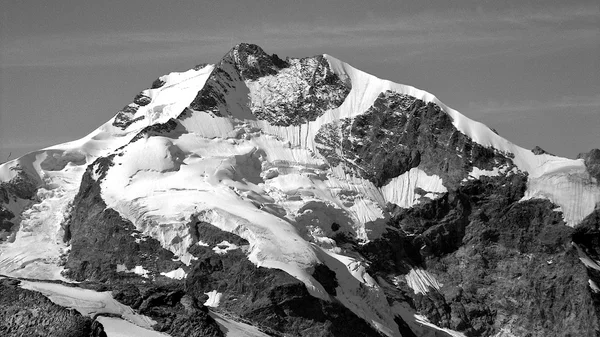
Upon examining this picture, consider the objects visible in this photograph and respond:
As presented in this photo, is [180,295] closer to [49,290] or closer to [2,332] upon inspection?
[49,290]

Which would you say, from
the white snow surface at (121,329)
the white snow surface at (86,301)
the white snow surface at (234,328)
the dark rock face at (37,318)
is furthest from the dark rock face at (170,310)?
the dark rock face at (37,318)

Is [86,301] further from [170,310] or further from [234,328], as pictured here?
[234,328]

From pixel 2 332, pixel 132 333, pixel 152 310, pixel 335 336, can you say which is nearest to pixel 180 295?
pixel 152 310

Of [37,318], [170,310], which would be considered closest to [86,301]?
[170,310]

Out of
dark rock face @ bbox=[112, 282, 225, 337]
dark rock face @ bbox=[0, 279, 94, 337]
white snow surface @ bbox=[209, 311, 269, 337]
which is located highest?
dark rock face @ bbox=[0, 279, 94, 337]

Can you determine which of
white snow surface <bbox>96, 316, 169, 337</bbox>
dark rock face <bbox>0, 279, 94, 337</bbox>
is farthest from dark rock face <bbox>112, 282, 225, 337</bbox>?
dark rock face <bbox>0, 279, 94, 337</bbox>

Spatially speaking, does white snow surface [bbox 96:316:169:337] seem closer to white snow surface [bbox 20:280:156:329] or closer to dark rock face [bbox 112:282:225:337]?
white snow surface [bbox 20:280:156:329]

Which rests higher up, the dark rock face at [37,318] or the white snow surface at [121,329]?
the dark rock face at [37,318]

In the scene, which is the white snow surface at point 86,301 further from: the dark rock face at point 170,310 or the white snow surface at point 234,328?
the white snow surface at point 234,328
